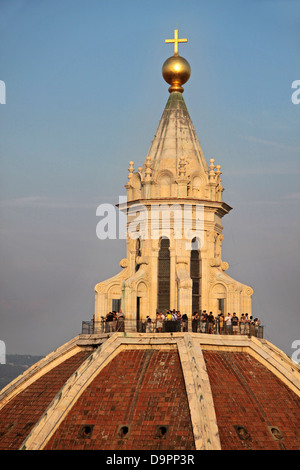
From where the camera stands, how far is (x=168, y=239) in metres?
59.6

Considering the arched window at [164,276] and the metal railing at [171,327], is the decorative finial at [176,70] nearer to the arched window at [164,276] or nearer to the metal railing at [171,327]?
the arched window at [164,276]

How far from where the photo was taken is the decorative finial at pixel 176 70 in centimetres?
6112

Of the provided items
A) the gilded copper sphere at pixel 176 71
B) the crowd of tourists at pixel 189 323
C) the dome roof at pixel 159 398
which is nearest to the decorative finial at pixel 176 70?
the gilded copper sphere at pixel 176 71

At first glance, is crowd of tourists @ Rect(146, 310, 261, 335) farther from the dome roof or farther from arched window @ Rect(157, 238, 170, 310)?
arched window @ Rect(157, 238, 170, 310)

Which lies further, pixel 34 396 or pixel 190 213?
pixel 190 213

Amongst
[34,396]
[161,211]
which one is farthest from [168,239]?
[34,396]

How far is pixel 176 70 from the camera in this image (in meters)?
61.1

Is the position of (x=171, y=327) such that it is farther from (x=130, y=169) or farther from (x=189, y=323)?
(x=130, y=169)

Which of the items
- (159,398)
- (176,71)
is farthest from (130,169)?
(159,398)

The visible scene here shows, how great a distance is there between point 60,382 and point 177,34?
68.5ft

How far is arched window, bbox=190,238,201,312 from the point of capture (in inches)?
2344

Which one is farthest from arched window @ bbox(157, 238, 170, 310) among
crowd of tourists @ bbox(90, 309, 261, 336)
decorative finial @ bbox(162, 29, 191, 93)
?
decorative finial @ bbox(162, 29, 191, 93)
